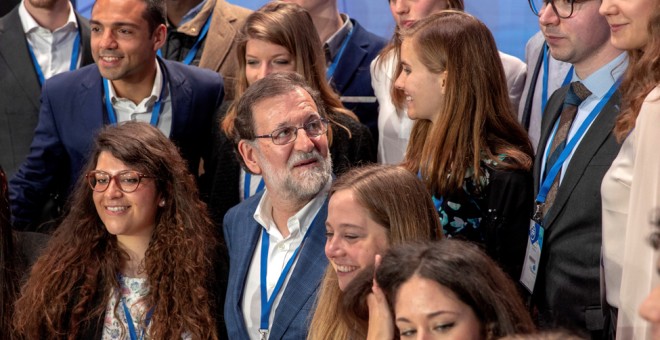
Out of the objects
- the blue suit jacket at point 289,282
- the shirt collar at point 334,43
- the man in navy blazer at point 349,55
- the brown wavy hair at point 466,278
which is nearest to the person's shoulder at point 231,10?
the man in navy blazer at point 349,55

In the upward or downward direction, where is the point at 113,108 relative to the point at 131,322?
upward

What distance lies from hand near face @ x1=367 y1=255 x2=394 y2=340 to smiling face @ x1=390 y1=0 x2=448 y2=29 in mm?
1705

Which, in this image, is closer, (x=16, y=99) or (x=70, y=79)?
(x=70, y=79)

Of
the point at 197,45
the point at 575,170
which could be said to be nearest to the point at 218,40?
the point at 197,45

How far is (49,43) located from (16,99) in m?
0.34

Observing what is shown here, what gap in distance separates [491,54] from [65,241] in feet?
5.42

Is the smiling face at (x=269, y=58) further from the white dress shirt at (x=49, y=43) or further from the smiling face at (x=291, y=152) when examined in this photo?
the white dress shirt at (x=49, y=43)

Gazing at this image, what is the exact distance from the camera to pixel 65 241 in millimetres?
4086

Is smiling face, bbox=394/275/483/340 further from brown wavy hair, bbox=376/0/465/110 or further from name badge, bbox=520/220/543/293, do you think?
brown wavy hair, bbox=376/0/465/110

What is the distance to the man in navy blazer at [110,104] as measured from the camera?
462 centimetres

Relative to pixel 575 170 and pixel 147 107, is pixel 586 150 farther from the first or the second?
pixel 147 107

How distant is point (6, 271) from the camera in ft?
13.5

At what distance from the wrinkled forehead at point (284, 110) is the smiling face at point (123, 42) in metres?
0.80

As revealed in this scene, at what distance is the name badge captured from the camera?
3494mm
